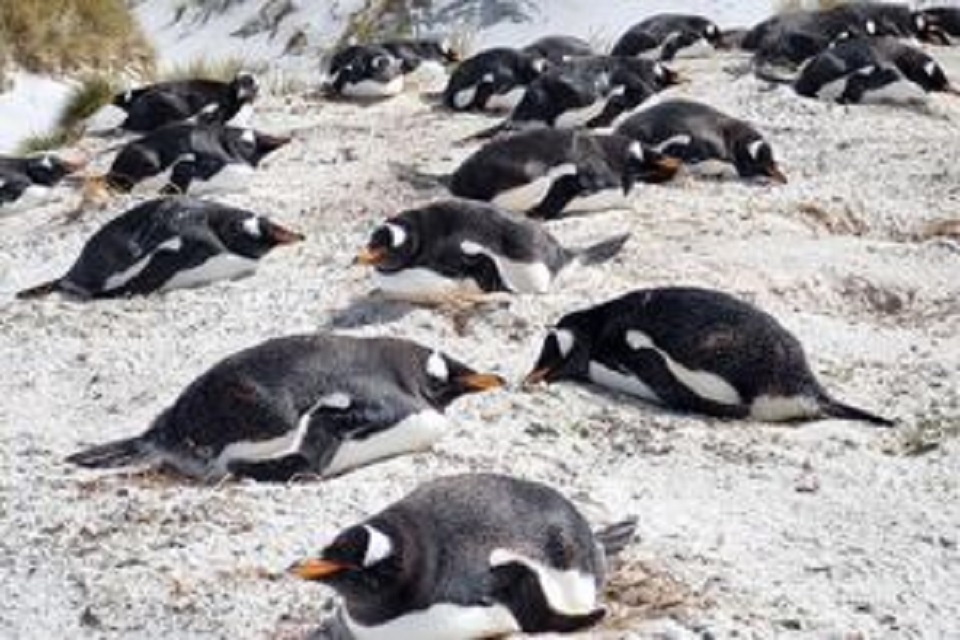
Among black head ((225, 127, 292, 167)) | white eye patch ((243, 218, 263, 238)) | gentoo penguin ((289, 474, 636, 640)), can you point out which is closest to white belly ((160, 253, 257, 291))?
white eye patch ((243, 218, 263, 238))

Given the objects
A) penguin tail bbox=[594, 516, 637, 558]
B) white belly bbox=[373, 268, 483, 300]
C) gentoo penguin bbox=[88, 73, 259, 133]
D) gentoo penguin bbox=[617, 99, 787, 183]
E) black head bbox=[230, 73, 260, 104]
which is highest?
penguin tail bbox=[594, 516, 637, 558]

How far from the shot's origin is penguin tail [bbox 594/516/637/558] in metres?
4.29

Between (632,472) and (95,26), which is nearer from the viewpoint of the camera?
(632,472)

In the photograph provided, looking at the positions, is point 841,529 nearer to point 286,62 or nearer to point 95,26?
point 95,26

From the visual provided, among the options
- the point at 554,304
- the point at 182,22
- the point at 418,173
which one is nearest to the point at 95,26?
the point at 182,22

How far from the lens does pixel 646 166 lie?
8258 mm

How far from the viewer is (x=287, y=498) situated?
15.3 feet

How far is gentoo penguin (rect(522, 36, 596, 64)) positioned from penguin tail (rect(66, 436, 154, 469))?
22.1ft

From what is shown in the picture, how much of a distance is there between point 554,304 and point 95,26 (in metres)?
7.88

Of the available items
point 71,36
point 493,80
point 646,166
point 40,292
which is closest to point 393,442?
point 40,292

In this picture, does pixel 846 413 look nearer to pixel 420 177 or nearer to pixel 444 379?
pixel 444 379

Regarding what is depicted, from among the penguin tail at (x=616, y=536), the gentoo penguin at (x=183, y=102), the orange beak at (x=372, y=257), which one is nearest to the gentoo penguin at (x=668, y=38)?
the gentoo penguin at (x=183, y=102)

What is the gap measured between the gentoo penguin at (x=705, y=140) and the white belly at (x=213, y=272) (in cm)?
269

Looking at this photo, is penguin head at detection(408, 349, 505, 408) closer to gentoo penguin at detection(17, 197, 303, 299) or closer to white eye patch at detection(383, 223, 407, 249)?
white eye patch at detection(383, 223, 407, 249)
